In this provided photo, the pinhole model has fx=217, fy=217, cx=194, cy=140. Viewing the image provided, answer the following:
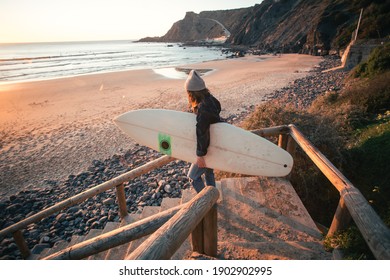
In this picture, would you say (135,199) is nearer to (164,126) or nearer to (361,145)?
(164,126)

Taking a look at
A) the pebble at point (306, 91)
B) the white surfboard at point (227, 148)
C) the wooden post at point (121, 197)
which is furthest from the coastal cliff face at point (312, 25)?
the wooden post at point (121, 197)

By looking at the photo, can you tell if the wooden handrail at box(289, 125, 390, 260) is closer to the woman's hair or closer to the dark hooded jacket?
the dark hooded jacket

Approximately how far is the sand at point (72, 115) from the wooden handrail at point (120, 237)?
5546 millimetres

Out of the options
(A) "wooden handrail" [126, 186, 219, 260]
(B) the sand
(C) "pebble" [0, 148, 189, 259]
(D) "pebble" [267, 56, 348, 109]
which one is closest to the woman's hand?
(C) "pebble" [0, 148, 189, 259]

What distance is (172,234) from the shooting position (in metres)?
1.29

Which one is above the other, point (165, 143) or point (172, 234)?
point (172, 234)

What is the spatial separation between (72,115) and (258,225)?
35.9 feet

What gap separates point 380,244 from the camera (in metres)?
1.33

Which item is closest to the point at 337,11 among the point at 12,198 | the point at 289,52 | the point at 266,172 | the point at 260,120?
the point at 289,52

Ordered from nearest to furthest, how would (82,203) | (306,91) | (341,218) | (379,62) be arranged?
(341,218), (82,203), (379,62), (306,91)

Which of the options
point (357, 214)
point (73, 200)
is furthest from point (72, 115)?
point (357, 214)

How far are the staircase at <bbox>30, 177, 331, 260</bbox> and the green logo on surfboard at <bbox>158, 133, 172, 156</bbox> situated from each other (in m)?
0.83

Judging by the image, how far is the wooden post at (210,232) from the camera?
73.0 inches

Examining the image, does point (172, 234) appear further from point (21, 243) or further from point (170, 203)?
point (21, 243)
